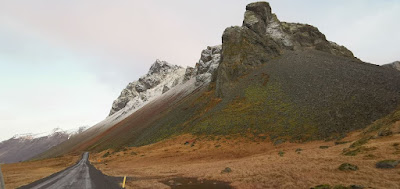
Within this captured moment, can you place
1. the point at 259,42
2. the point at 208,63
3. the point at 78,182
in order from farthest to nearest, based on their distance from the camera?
1. the point at 208,63
2. the point at 259,42
3. the point at 78,182

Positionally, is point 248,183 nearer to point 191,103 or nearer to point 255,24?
point 191,103

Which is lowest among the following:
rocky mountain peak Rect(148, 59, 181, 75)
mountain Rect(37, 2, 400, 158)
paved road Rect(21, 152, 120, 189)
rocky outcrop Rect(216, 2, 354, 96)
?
paved road Rect(21, 152, 120, 189)

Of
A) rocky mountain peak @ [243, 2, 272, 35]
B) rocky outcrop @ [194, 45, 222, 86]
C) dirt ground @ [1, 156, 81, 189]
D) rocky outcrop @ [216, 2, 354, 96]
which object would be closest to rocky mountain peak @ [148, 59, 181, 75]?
rocky outcrop @ [194, 45, 222, 86]

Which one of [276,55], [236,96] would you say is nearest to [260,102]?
[236,96]

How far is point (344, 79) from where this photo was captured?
44719 millimetres

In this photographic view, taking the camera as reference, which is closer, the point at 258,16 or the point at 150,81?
the point at 258,16

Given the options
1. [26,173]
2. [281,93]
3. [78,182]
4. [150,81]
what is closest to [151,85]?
[150,81]

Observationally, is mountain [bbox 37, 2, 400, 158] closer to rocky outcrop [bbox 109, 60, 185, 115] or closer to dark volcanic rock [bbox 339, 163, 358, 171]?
dark volcanic rock [bbox 339, 163, 358, 171]

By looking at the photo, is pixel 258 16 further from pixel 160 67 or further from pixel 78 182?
pixel 160 67

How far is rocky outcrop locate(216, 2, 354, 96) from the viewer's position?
65.5m

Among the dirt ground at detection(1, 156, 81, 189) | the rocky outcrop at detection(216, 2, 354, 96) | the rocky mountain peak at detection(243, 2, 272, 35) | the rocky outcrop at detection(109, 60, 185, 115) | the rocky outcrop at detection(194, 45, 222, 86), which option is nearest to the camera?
the dirt ground at detection(1, 156, 81, 189)

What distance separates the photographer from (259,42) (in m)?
74.3

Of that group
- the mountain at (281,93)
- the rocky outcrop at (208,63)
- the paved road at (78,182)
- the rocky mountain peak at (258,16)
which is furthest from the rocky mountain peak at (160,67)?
the paved road at (78,182)

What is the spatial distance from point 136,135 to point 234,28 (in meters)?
45.3
